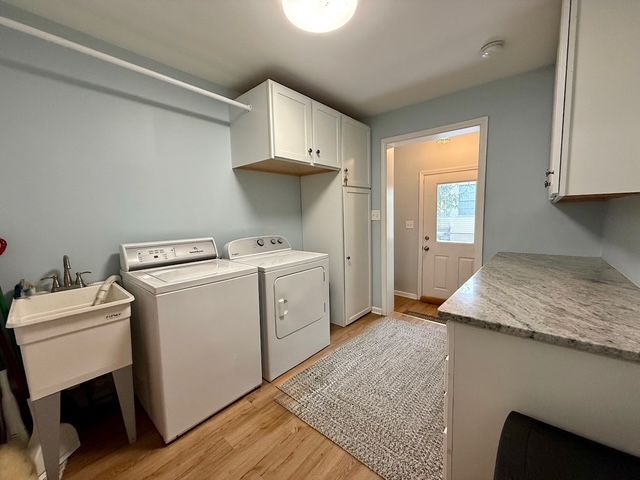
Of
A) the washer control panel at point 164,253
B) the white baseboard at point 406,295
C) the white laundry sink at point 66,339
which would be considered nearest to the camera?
the white laundry sink at point 66,339

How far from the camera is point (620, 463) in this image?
604 mm

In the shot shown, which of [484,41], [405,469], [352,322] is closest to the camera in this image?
[405,469]

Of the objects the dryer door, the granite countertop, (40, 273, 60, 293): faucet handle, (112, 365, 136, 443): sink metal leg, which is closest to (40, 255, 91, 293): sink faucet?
(40, 273, 60, 293): faucet handle

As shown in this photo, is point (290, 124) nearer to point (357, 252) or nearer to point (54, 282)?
point (357, 252)

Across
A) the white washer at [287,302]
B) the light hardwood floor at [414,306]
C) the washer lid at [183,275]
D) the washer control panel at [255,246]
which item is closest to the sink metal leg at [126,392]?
the washer lid at [183,275]

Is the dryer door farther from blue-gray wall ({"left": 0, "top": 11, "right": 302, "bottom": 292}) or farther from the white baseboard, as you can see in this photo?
the white baseboard

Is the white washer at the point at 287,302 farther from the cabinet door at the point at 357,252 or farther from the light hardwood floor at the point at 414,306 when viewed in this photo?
the light hardwood floor at the point at 414,306

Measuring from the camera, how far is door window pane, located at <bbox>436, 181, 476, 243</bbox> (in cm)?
347

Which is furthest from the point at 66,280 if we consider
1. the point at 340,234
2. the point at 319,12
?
the point at 340,234

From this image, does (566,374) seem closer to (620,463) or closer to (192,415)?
(620,463)

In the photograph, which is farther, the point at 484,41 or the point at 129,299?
the point at 484,41

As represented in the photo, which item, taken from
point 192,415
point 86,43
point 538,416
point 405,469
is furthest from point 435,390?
point 86,43

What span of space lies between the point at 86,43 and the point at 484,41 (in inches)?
104

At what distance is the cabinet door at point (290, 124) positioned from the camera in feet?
6.84
